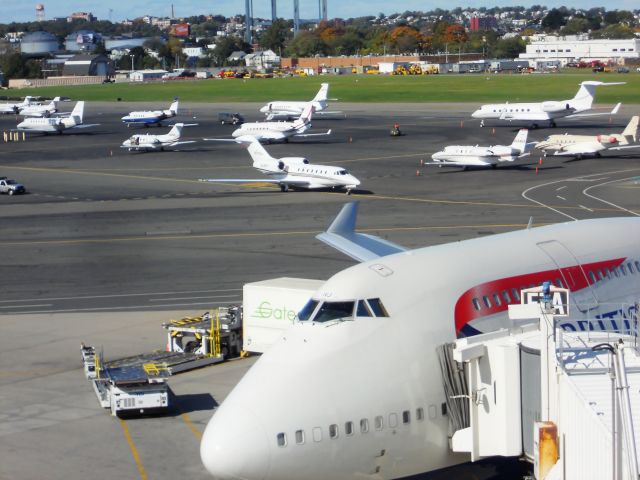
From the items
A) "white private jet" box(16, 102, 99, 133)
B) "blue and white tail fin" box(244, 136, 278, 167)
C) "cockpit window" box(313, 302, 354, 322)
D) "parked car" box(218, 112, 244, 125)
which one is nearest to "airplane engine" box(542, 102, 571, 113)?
"parked car" box(218, 112, 244, 125)

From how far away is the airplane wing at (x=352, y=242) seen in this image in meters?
39.9

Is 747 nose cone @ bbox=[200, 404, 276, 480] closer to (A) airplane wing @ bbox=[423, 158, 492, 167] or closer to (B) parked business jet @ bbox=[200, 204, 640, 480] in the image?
(B) parked business jet @ bbox=[200, 204, 640, 480]

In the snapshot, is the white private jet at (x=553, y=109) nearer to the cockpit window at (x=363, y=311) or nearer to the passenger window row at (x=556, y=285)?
the passenger window row at (x=556, y=285)

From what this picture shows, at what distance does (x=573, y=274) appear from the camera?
28797mm

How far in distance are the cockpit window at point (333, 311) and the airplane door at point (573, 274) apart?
7.04 meters

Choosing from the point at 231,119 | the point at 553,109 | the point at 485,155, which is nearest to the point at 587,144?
the point at 485,155

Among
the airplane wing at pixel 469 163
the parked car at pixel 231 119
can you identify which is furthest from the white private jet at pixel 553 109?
the parked car at pixel 231 119

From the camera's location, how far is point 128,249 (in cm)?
6469

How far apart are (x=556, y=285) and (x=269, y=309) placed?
1429cm

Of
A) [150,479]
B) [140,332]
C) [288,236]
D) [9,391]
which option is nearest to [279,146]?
[288,236]

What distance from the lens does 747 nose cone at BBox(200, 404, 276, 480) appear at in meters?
21.4

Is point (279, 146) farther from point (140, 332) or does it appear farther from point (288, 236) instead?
point (140, 332)

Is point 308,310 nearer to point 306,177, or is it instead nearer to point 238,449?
point 238,449

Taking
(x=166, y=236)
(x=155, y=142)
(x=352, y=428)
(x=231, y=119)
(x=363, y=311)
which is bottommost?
(x=231, y=119)
